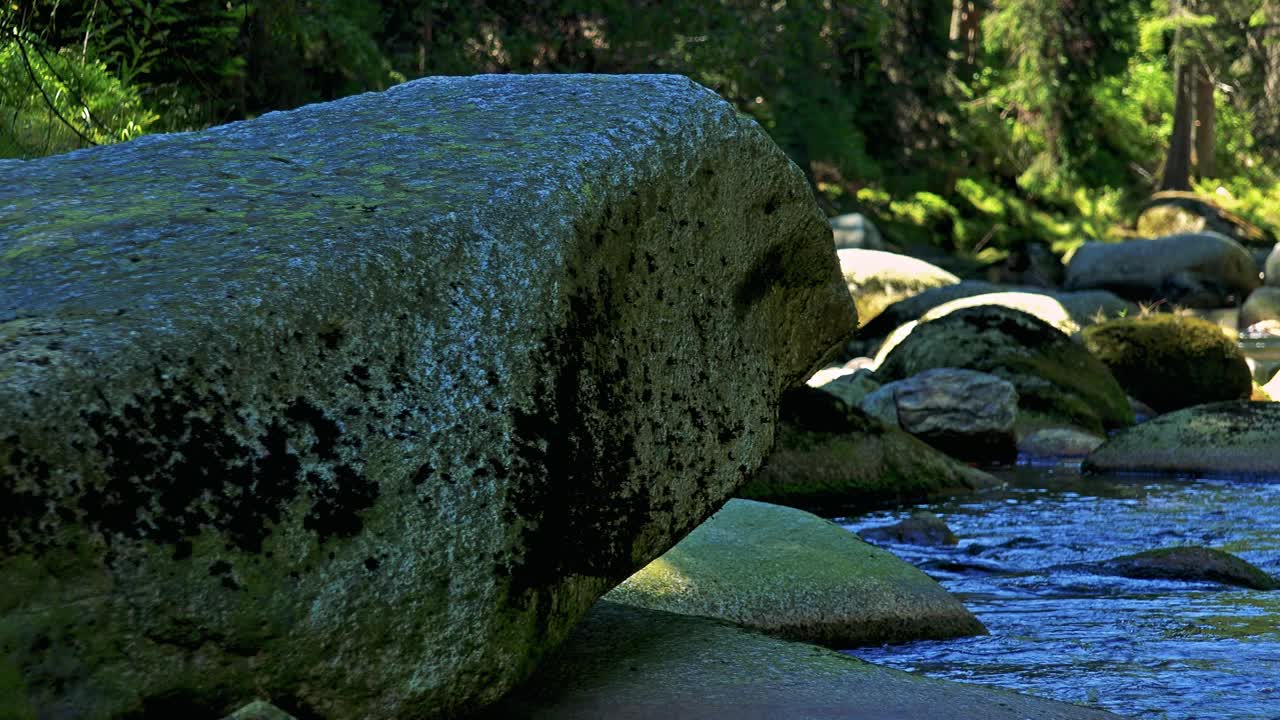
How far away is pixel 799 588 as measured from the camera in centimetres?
517

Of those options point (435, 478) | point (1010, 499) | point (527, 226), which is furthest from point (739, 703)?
point (1010, 499)

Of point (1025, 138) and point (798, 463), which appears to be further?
point (1025, 138)

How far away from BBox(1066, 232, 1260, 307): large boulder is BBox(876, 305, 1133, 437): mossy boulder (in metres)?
12.5

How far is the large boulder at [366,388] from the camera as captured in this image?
267cm

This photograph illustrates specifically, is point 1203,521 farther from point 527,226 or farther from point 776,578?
point 527,226

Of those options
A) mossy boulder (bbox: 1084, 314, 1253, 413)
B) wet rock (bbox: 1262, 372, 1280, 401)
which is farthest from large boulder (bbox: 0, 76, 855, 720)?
mossy boulder (bbox: 1084, 314, 1253, 413)

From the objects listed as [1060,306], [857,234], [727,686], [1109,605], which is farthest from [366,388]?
[857,234]

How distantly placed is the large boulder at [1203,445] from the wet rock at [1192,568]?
3.66 metres

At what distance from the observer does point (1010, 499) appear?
30.3 feet

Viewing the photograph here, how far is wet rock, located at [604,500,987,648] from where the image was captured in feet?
16.4

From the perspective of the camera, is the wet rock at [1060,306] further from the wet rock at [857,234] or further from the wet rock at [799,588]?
the wet rock at [799,588]

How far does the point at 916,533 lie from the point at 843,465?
1779 millimetres

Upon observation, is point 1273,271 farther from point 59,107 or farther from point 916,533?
point 59,107

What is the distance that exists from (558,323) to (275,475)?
2.48ft
